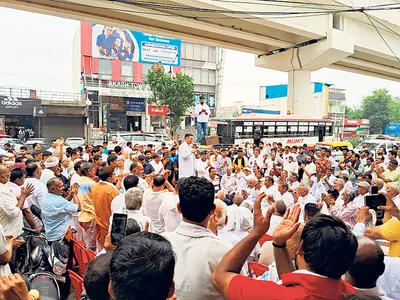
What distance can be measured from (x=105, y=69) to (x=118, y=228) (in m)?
33.1

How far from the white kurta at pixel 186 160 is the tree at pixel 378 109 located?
179 ft

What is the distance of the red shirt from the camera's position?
1281 mm

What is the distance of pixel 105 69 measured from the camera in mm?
32719

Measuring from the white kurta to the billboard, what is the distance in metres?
21.3

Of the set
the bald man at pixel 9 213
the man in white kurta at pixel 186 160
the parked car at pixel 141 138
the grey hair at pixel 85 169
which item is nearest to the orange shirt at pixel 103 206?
the bald man at pixel 9 213

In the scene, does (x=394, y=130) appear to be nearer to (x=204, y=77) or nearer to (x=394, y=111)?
(x=394, y=111)

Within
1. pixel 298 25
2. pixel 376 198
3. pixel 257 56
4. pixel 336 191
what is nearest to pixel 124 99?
pixel 257 56

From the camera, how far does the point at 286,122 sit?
19.3 metres

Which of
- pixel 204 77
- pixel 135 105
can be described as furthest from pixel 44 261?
pixel 204 77

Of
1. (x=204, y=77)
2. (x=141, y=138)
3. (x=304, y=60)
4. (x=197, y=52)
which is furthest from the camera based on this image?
(x=204, y=77)

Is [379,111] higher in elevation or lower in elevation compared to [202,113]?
higher

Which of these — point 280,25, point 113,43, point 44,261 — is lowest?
point 44,261

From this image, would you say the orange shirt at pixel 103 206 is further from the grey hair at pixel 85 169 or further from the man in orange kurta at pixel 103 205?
the grey hair at pixel 85 169

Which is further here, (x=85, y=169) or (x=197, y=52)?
(x=197, y=52)
